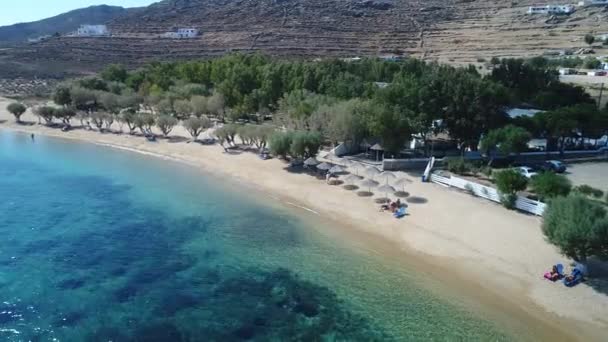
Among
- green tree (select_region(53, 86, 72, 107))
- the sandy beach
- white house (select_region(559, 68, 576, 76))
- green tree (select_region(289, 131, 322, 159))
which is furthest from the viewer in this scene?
white house (select_region(559, 68, 576, 76))

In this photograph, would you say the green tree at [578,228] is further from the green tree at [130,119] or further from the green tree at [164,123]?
the green tree at [130,119]

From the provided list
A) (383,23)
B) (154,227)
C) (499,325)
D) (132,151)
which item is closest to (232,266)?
(154,227)

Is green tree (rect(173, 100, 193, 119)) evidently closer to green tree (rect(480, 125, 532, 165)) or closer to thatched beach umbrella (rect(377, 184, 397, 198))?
thatched beach umbrella (rect(377, 184, 397, 198))

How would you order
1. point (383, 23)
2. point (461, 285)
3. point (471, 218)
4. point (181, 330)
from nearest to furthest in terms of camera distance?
point (181, 330)
point (461, 285)
point (471, 218)
point (383, 23)

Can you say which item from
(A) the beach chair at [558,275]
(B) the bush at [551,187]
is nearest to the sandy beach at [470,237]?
(A) the beach chair at [558,275]

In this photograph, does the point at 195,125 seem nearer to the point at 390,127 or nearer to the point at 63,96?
the point at 390,127


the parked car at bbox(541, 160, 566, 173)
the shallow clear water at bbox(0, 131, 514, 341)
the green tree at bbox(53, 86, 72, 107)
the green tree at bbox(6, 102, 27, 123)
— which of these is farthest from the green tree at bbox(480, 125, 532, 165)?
the green tree at bbox(6, 102, 27, 123)

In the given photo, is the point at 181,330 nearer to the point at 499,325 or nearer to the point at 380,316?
the point at 380,316
